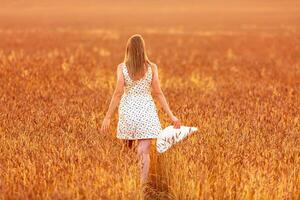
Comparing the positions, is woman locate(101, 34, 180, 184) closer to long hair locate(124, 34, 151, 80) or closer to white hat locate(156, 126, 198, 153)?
long hair locate(124, 34, 151, 80)

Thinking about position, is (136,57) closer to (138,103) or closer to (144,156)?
(138,103)

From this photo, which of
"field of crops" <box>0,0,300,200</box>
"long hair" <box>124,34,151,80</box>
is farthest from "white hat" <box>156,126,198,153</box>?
"long hair" <box>124,34,151,80</box>

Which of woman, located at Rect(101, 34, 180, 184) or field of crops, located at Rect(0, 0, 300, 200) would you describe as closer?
field of crops, located at Rect(0, 0, 300, 200)

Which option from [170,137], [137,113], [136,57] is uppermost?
[136,57]

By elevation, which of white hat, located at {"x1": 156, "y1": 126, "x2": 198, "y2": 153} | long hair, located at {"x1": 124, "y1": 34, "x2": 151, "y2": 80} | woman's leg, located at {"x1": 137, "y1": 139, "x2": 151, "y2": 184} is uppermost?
long hair, located at {"x1": 124, "y1": 34, "x2": 151, "y2": 80}

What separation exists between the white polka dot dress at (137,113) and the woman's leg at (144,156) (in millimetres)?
101

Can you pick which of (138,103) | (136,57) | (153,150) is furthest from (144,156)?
(136,57)

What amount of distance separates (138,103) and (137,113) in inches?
5.4

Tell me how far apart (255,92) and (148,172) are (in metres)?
4.83

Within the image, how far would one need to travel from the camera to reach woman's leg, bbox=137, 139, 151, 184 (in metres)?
6.03

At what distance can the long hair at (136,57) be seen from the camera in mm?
6164

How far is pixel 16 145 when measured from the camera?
245 inches

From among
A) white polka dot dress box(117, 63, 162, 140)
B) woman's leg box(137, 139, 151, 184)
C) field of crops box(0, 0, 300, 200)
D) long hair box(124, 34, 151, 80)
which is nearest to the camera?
field of crops box(0, 0, 300, 200)

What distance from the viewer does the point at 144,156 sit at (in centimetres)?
620
